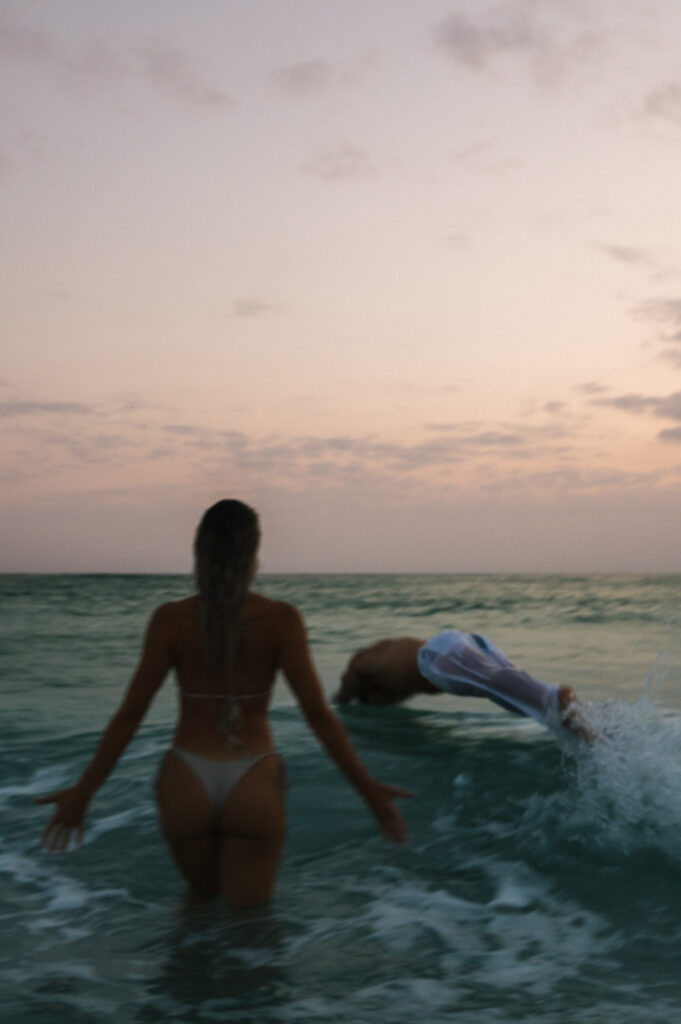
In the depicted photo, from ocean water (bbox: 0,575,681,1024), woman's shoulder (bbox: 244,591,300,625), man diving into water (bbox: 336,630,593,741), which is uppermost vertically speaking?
woman's shoulder (bbox: 244,591,300,625)

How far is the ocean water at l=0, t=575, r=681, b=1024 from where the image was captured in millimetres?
3637

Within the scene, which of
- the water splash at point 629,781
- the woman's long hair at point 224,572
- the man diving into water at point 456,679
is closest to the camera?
the woman's long hair at point 224,572

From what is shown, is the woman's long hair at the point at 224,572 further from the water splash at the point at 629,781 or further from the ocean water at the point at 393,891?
the water splash at the point at 629,781

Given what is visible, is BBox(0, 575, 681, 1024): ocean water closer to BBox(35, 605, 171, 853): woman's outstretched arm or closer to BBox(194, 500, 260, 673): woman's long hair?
BBox(194, 500, 260, 673): woman's long hair

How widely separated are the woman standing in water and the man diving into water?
360cm

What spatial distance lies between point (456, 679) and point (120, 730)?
4.28 meters

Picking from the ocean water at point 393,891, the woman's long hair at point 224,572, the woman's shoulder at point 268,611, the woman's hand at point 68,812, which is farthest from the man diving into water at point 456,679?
the woman's hand at point 68,812

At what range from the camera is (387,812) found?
366cm

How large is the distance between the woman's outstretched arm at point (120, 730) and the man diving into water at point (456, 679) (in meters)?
3.95

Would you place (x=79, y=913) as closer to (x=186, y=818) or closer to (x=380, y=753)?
(x=186, y=818)

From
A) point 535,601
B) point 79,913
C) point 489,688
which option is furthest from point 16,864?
point 535,601

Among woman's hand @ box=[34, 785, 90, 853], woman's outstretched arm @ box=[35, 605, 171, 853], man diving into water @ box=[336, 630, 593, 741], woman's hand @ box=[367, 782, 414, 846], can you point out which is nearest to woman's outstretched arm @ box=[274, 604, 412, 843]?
woman's hand @ box=[367, 782, 414, 846]

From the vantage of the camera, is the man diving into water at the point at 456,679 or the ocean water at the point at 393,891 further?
the man diving into water at the point at 456,679

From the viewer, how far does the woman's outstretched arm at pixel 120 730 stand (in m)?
3.65
